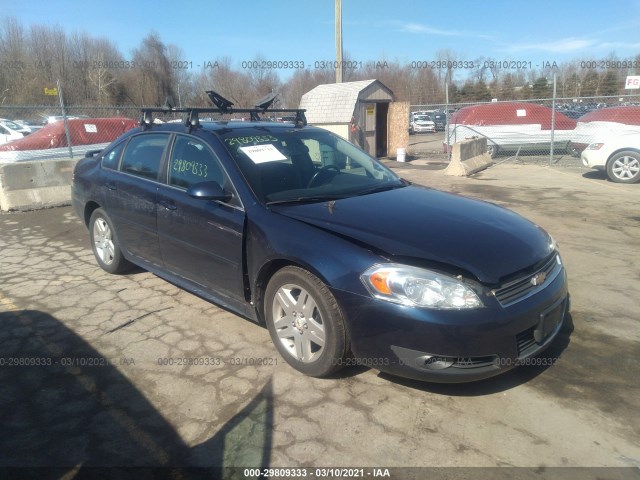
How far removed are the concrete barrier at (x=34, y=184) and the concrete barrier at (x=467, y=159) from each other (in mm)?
8872

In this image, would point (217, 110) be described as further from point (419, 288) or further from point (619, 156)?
point (619, 156)

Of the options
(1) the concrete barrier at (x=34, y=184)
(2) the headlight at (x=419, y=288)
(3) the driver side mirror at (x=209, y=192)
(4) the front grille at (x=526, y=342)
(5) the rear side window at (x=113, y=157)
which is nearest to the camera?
(2) the headlight at (x=419, y=288)

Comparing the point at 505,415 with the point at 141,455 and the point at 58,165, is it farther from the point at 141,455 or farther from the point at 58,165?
the point at 58,165

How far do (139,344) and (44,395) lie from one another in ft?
2.52

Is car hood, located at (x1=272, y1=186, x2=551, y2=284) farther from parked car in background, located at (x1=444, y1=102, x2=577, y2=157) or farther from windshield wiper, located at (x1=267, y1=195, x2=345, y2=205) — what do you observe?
parked car in background, located at (x1=444, y1=102, x2=577, y2=157)

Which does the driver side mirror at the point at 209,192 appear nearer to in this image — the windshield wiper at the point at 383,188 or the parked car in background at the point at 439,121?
the windshield wiper at the point at 383,188

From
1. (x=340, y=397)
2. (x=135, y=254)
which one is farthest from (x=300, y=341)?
(x=135, y=254)

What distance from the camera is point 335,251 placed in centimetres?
287

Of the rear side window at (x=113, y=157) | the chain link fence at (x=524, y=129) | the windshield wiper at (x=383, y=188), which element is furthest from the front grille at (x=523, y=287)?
the chain link fence at (x=524, y=129)

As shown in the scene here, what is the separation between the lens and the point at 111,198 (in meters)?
4.82

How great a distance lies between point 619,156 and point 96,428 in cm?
1162

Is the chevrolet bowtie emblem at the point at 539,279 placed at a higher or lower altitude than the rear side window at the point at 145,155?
lower

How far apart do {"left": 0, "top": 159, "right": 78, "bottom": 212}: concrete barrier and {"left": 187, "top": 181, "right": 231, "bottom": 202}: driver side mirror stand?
6823 millimetres

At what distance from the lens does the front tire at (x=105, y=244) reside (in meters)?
5.03
